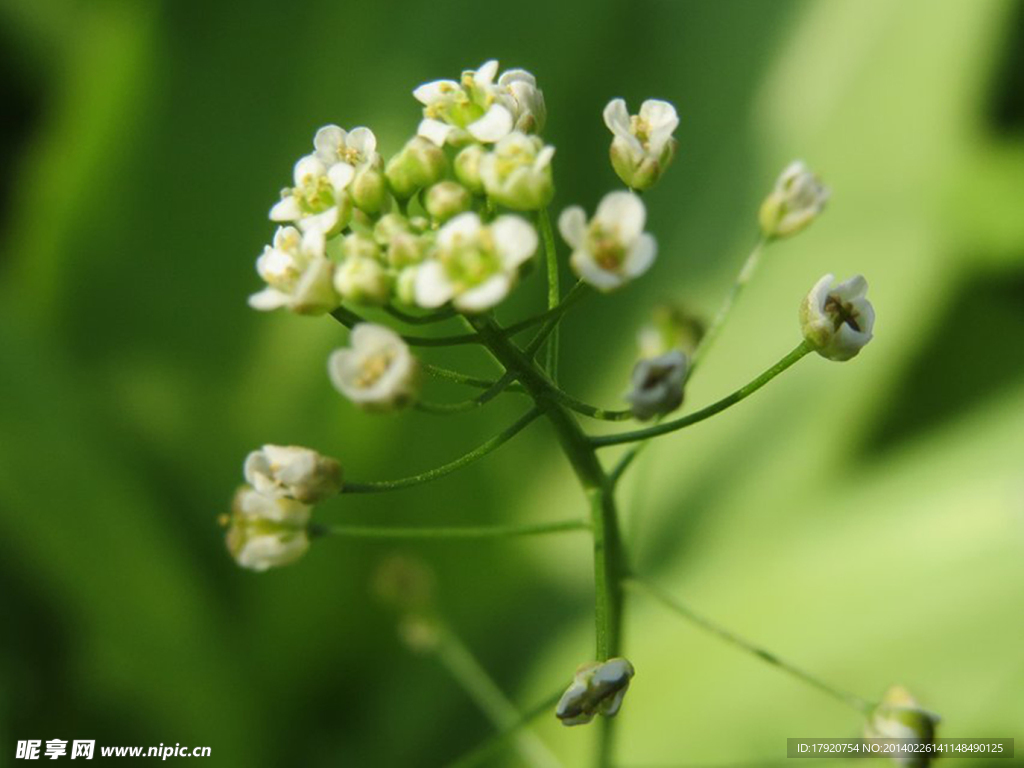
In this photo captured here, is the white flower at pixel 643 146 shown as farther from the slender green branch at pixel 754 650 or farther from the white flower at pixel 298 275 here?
the slender green branch at pixel 754 650

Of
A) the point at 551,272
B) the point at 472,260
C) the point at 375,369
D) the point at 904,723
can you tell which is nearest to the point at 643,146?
the point at 551,272

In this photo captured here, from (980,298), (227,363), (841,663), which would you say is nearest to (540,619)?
(841,663)

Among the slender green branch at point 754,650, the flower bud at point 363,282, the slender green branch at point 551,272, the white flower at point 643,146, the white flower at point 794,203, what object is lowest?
the slender green branch at point 754,650

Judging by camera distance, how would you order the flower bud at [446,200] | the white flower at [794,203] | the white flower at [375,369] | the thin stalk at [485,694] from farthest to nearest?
the thin stalk at [485,694] < the white flower at [794,203] < the flower bud at [446,200] < the white flower at [375,369]

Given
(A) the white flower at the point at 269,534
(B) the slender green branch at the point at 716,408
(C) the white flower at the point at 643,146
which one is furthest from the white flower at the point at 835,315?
(A) the white flower at the point at 269,534

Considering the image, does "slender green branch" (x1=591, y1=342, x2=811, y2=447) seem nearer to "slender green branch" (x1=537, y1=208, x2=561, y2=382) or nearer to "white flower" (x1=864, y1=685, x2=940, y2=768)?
"slender green branch" (x1=537, y1=208, x2=561, y2=382)

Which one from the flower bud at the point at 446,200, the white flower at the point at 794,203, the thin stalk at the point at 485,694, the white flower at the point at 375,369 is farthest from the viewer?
the thin stalk at the point at 485,694
